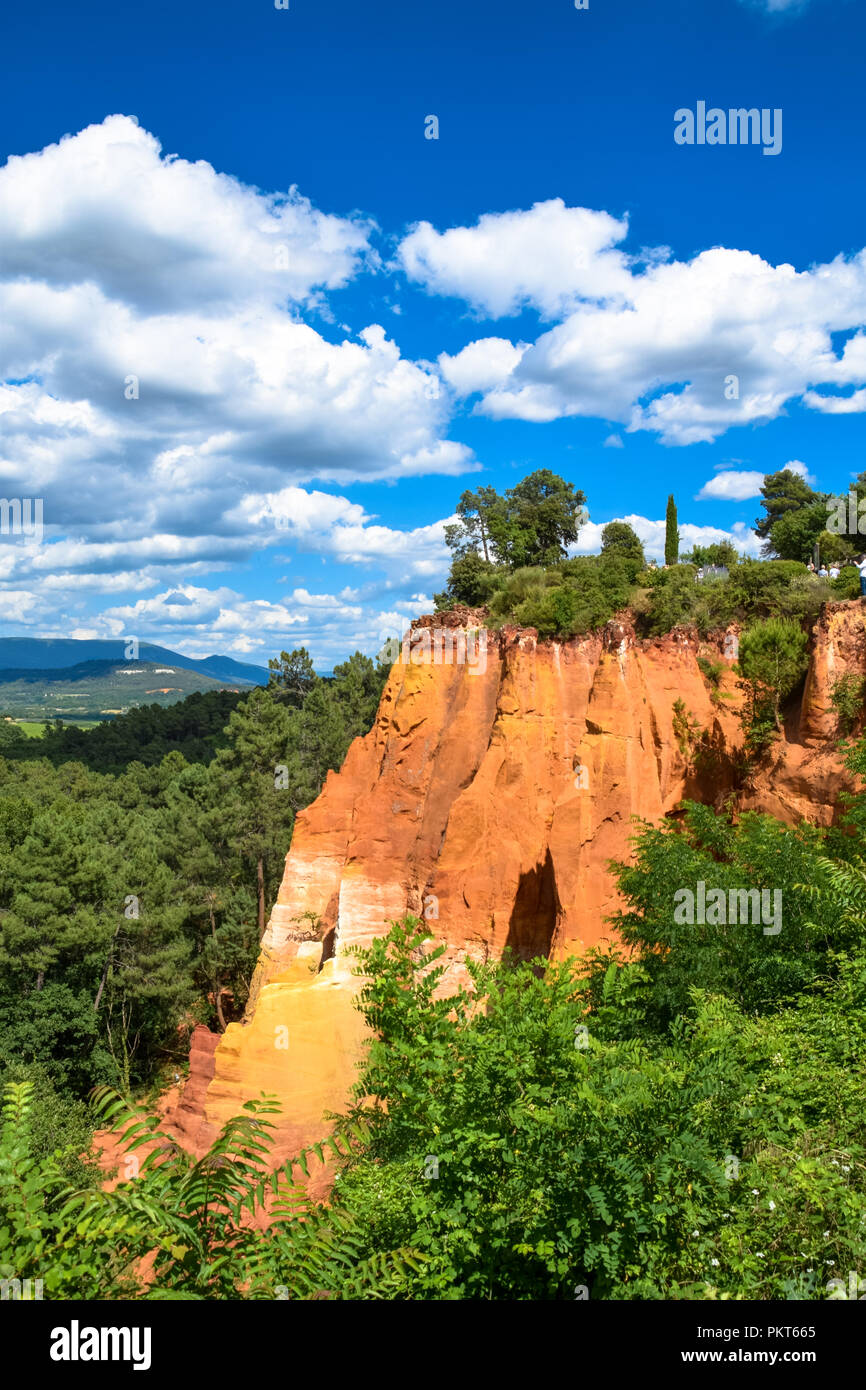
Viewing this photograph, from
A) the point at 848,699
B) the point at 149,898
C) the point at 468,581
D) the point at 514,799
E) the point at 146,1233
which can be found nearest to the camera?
the point at 146,1233

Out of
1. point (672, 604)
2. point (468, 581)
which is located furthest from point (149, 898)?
point (672, 604)

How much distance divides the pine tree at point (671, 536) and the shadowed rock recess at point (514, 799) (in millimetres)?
17338

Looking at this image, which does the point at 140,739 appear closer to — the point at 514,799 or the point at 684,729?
the point at 514,799

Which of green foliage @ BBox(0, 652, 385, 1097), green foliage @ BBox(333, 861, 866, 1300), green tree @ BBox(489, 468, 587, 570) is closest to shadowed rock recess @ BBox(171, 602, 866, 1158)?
green foliage @ BBox(333, 861, 866, 1300)

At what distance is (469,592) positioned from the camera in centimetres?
3791

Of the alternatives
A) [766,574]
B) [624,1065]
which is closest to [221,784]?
[766,574]

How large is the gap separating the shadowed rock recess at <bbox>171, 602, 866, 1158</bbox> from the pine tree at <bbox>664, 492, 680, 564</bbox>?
1734cm

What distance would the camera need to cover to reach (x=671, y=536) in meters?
37.6

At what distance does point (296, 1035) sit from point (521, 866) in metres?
6.35

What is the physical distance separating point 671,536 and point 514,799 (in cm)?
2320

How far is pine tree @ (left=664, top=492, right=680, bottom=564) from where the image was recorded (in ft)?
122

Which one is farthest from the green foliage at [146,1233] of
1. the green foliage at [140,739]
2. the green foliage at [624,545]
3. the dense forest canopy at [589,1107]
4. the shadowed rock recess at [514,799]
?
the green foliage at [140,739]
